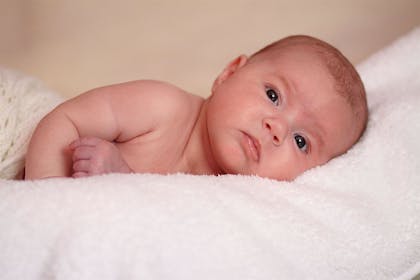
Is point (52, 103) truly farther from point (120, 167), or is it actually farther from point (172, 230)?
point (172, 230)

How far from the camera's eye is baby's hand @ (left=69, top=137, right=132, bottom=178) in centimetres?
93

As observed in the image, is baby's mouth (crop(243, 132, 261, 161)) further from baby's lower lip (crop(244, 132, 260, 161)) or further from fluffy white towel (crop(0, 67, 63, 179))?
fluffy white towel (crop(0, 67, 63, 179))

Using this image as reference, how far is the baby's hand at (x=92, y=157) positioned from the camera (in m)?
0.93

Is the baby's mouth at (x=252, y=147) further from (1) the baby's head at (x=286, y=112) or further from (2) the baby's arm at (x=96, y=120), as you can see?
(2) the baby's arm at (x=96, y=120)

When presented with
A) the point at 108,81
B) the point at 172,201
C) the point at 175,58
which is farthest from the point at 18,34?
the point at 172,201

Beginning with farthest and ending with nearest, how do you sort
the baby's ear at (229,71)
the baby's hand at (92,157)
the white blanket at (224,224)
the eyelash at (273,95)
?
the baby's ear at (229,71) → the eyelash at (273,95) → the baby's hand at (92,157) → the white blanket at (224,224)

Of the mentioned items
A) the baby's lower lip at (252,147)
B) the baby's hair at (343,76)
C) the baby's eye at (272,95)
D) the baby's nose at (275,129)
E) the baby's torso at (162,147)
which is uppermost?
the baby's hair at (343,76)

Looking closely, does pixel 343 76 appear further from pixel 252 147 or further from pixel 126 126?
pixel 126 126

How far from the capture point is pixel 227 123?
3.38 ft

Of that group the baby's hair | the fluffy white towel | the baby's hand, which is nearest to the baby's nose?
the baby's hair

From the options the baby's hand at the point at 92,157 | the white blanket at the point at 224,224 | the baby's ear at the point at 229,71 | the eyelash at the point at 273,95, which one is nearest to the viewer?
the white blanket at the point at 224,224

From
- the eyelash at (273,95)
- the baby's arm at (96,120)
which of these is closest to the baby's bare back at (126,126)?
the baby's arm at (96,120)

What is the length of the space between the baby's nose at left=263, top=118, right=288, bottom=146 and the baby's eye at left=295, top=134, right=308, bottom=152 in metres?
0.06

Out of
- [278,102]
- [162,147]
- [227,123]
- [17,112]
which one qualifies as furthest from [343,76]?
[17,112]
